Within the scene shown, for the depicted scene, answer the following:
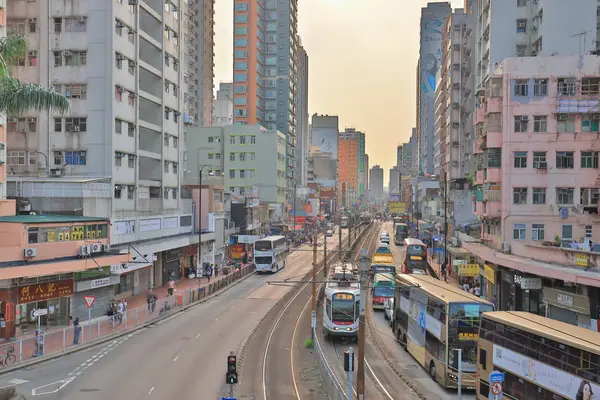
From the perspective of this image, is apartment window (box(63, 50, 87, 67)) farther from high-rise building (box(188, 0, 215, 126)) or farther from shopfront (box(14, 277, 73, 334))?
high-rise building (box(188, 0, 215, 126))

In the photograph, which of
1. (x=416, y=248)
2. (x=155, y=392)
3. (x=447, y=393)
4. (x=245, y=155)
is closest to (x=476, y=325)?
(x=447, y=393)

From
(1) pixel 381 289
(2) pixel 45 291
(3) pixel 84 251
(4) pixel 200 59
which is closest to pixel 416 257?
(1) pixel 381 289

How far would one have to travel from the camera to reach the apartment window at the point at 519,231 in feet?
144

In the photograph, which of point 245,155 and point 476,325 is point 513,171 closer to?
point 476,325

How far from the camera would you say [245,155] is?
109812 millimetres

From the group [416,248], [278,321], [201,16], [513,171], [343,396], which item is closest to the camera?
[343,396]

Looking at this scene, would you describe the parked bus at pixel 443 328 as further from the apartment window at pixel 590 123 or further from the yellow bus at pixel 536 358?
the apartment window at pixel 590 123

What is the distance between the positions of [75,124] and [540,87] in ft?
114

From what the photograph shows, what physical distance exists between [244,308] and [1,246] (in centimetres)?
1916

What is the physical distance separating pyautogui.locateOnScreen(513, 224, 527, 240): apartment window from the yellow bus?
23.8 m

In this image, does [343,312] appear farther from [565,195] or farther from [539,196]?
[565,195]

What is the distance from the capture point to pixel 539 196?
43.8m

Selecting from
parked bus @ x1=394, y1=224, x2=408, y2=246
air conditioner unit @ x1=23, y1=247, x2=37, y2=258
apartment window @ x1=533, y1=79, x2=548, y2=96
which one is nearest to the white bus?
apartment window @ x1=533, y1=79, x2=548, y2=96

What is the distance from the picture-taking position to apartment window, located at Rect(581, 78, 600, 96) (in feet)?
138
